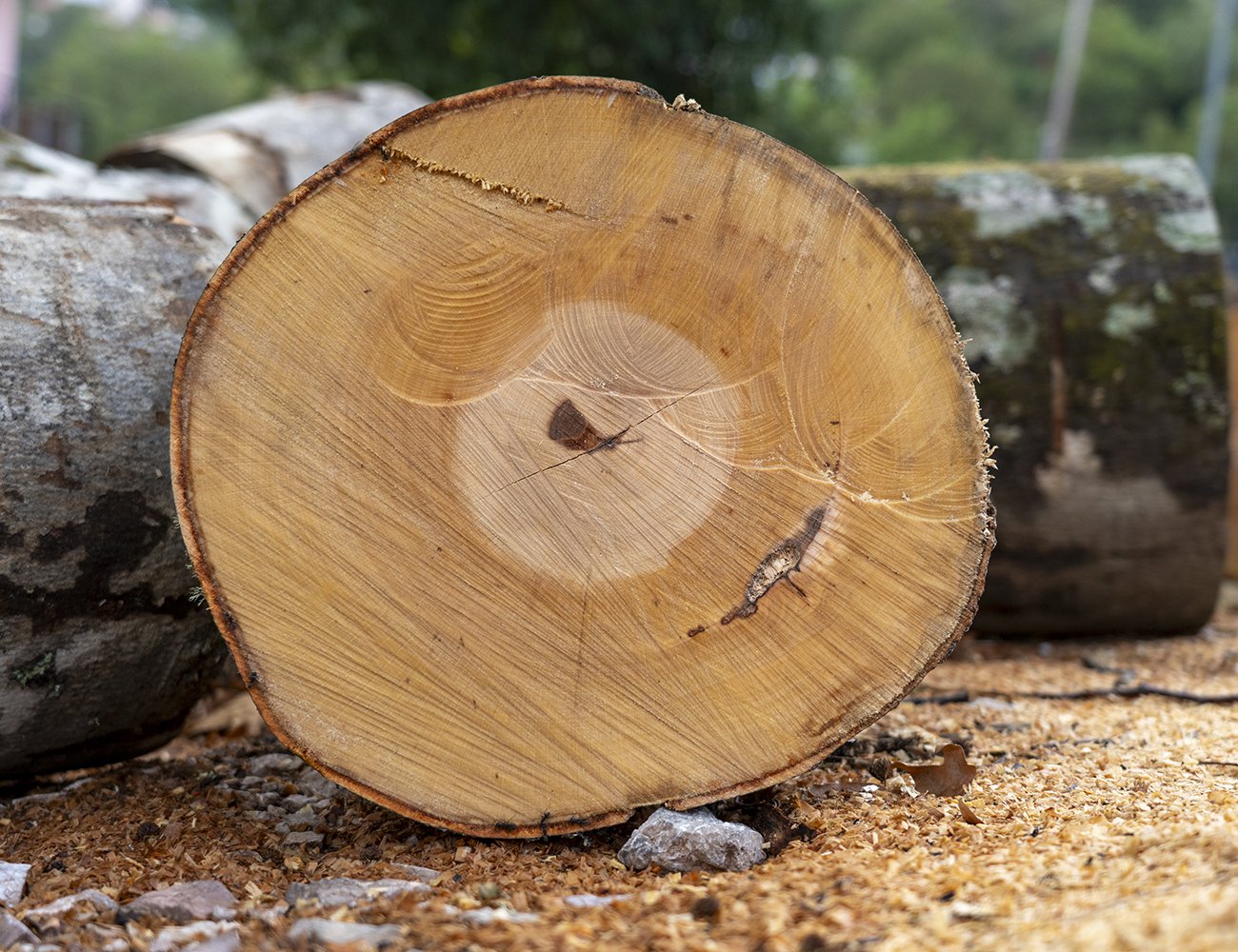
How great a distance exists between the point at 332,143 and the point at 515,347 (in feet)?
8.60

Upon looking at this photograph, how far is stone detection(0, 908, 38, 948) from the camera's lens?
1.57m

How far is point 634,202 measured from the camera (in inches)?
69.6

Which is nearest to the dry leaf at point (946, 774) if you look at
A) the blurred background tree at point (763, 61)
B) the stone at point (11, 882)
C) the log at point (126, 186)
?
the stone at point (11, 882)

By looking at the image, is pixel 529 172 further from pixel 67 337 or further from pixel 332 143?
pixel 332 143

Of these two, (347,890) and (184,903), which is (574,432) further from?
(184,903)

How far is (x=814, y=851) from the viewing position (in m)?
1.76

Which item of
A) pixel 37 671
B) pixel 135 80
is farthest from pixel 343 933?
pixel 135 80

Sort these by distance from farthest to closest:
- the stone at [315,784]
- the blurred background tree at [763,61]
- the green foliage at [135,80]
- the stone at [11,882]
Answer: the green foliage at [135,80] → the blurred background tree at [763,61] → the stone at [315,784] → the stone at [11,882]

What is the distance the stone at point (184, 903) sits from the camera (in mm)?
1640

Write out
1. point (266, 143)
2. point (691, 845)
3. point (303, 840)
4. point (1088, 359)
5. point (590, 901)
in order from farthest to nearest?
point (266, 143), point (1088, 359), point (303, 840), point (691, 845), point (590, 901)

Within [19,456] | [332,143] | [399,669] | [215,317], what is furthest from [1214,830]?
[332,143]

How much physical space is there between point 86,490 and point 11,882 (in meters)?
0.62

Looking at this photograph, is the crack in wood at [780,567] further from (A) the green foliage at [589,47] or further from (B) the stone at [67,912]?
(A) the green foliage at [589,47]

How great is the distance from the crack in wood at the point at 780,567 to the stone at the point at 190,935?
2.63 feet
